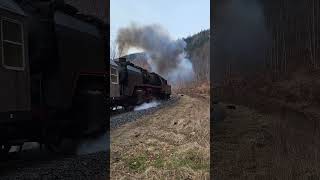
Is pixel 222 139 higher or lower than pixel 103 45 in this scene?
lower

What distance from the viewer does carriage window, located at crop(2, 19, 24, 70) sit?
8461mm

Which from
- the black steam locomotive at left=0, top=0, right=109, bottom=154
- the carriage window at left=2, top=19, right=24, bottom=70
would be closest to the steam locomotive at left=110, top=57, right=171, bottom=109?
the black steam locomotive at left=0, top=0, right=109, bottom=154

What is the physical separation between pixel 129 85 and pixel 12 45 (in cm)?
1630

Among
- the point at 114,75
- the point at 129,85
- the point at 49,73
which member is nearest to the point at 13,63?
the point at 49,73

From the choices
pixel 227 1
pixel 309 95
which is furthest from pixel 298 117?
pixel 227 1

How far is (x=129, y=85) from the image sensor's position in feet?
81.9

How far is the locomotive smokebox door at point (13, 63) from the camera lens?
27.4 ft

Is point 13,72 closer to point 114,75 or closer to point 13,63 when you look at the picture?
point 13,63

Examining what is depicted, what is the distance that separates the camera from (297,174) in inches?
344

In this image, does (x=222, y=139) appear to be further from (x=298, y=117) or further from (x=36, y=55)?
(x=298, y=117)

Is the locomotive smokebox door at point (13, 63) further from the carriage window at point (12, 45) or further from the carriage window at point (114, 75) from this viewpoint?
the carriage window at point (114, 75)

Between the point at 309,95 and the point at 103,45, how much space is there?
1224 centimetres

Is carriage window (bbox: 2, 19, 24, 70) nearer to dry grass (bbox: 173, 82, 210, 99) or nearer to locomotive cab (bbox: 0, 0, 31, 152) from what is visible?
locomotive cab (bbox: 0, 0, 31, 152)

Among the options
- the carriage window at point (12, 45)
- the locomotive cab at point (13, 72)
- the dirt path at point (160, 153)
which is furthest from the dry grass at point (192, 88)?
the carriage window at point (12, 45)
